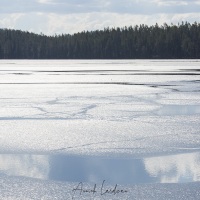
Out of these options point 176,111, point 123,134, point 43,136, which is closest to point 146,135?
point 123,134

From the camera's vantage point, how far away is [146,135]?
10.9m

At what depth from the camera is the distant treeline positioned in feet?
424

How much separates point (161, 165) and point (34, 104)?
32.3 ft

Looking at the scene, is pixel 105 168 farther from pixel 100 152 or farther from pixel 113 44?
pixel 113 44

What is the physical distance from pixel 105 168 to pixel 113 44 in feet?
434

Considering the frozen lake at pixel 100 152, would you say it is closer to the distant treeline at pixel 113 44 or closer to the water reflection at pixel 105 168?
the water reflection at pixel 105 168

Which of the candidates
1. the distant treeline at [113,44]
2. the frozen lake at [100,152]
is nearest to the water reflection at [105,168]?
the frozen lake at [100,152]

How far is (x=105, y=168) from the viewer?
801 cm

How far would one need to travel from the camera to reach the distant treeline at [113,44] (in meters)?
129

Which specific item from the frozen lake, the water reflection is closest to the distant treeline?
the frozen lake

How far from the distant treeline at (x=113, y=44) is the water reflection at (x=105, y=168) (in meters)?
119

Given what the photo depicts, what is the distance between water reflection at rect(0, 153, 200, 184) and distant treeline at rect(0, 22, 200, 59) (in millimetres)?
119269

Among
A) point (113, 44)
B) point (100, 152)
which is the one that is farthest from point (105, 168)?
point (113, 44)

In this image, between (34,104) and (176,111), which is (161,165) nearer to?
(176,111)
